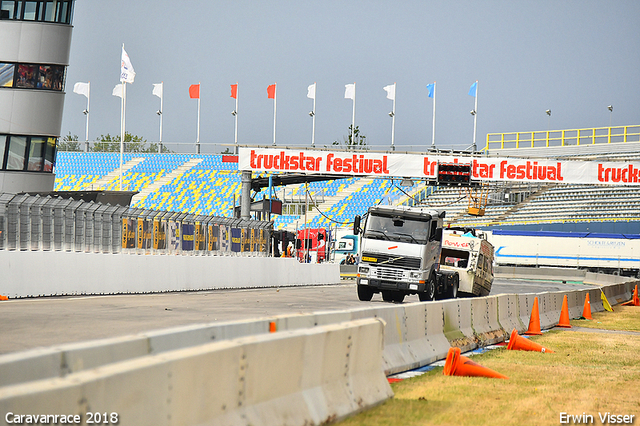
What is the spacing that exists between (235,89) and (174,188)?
1618 centimetres

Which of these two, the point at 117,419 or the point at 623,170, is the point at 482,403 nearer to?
the point at 117,419

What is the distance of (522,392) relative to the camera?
9.02m

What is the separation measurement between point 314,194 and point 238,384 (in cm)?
6172

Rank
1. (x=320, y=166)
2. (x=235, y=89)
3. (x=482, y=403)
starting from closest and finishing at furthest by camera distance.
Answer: (x=482, y=403) → (x=320, y=166) → (x=235, y=89)

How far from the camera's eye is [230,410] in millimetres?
5453

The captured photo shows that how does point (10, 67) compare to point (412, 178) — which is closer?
point (10, 67)

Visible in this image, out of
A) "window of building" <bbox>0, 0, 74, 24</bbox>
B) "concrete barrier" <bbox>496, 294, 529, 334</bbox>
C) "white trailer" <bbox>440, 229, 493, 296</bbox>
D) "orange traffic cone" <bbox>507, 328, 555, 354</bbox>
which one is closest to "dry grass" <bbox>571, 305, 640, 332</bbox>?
"concrete barrier" <bbox>496, 294, 529, 334</bbox>

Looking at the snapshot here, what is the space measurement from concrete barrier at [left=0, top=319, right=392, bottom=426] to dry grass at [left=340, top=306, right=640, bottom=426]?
0.40m

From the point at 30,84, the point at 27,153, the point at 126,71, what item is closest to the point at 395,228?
the point at 27,153

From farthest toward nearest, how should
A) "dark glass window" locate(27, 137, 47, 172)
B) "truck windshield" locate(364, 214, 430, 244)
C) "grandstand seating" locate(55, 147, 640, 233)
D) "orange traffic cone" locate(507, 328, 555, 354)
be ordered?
1. "grandstand seating" locate(55, 147, 640, 233)
2. "dark glass window" locate(27, 137, 47, 172)
3. "truck windshield" locate(364, 214, 430, 244)
4. "orange traffic cone" locate(507, 328, 555, 354)

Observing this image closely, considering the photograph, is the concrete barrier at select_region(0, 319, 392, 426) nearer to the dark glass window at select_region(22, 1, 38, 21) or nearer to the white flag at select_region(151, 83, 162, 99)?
the dark glass window at select_region(22, 1, 38, 21)

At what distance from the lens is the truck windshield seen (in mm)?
23984

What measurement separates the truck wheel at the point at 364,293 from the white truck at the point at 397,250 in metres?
0.09

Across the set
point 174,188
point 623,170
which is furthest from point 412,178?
point 174,188
